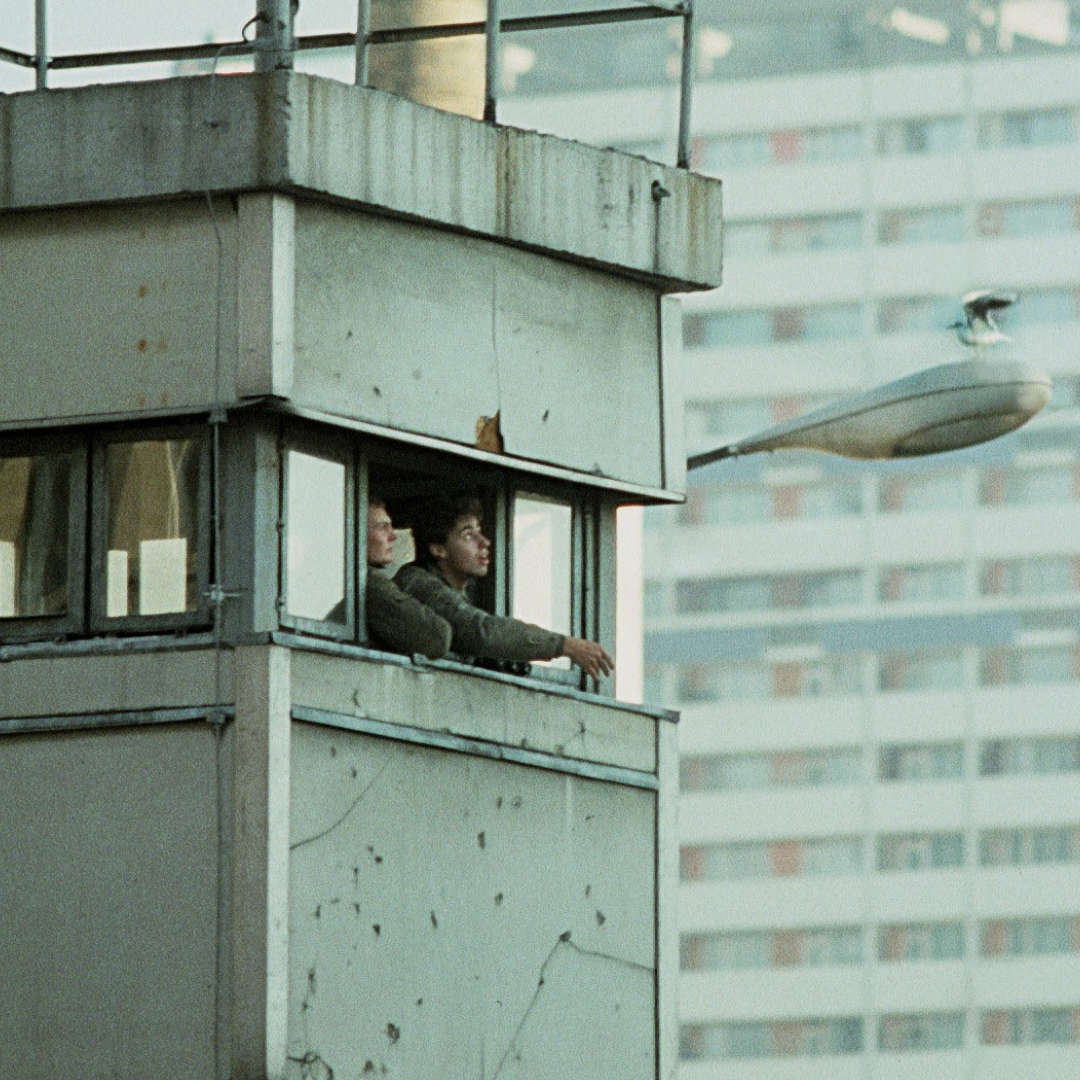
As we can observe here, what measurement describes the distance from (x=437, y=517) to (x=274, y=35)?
75.1 inches

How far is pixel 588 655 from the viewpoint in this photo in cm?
1302

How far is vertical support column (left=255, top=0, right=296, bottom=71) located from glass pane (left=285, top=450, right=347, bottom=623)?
1.54 meters

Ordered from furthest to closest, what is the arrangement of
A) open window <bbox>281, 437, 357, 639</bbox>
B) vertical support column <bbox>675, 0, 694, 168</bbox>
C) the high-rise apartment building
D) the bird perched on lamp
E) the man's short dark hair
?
the high-rise apartment building < the bird perched on lamp < vertical support column <bbox>675, 0, 694, 168</bbox> < the man's short dark hair < open window <bbox>281, 437, 357, 639</bbox>

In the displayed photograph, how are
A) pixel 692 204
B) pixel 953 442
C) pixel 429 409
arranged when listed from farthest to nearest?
pixel 953 442 < pixel 692 204 < pixel 429 409

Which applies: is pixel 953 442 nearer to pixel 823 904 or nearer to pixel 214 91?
pixel 214 91

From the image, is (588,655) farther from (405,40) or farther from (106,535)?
(405,40)

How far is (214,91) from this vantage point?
12.6 metres

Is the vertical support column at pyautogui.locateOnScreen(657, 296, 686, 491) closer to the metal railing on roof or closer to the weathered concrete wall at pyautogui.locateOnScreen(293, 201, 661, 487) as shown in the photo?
the weathered concrete wall at pyautogui.locateOnScreen(293, 201, 661, 487)

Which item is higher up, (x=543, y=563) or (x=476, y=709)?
(x=543, y=563)

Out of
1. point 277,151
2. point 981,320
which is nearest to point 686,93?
point 277,151

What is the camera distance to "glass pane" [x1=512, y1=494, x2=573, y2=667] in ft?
45.3

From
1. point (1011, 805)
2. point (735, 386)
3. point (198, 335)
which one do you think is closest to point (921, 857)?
point (1011, 805)

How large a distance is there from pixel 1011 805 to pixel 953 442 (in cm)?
9214

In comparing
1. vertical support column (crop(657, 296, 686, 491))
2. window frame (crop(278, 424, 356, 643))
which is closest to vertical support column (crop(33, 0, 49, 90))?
window frame (crop(278, 424, 356, 643))
